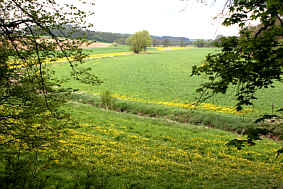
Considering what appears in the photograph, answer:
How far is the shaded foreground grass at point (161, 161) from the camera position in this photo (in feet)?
24.7

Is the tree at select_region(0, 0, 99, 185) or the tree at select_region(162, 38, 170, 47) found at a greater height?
the tree at select_region(162, 38, 170, 47)

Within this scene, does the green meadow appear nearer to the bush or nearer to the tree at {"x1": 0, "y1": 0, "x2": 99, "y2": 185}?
the tree at {"x1": 0, "y1": 0, "x2": 99, "y2": 185}

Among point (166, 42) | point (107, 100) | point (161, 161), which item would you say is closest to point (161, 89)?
point (107, 100)

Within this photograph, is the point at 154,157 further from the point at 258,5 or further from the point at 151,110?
the point at 151,110

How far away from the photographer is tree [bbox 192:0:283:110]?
16.1ft

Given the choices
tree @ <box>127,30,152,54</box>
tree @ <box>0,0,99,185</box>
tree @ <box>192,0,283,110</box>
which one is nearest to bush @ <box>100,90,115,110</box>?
tree @ <box>0,0,99,185</box>

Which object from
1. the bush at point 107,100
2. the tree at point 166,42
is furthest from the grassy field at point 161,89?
the tree at point 166,42

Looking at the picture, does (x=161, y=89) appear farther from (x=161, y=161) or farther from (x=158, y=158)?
(x=161, y=161)

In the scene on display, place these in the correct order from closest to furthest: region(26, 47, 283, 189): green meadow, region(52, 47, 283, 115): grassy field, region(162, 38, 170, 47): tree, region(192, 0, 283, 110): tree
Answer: region(192, 0, 283, 110): tree < region(26, 47, 283, 189): green meadow < region(52, 47, 283, 115): grassy field < region(162, 38, 170, 47): tree

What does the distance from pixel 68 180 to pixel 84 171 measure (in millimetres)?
969

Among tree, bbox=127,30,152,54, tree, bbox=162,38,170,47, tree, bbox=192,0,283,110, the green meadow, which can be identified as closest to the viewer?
tree, bbox=192,0,283,110

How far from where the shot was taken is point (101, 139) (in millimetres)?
12242

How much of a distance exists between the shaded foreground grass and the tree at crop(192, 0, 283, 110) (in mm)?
3871

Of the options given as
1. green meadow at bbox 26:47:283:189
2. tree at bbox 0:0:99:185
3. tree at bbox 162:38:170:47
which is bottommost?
green meadow at bbox 26:47:283:189
